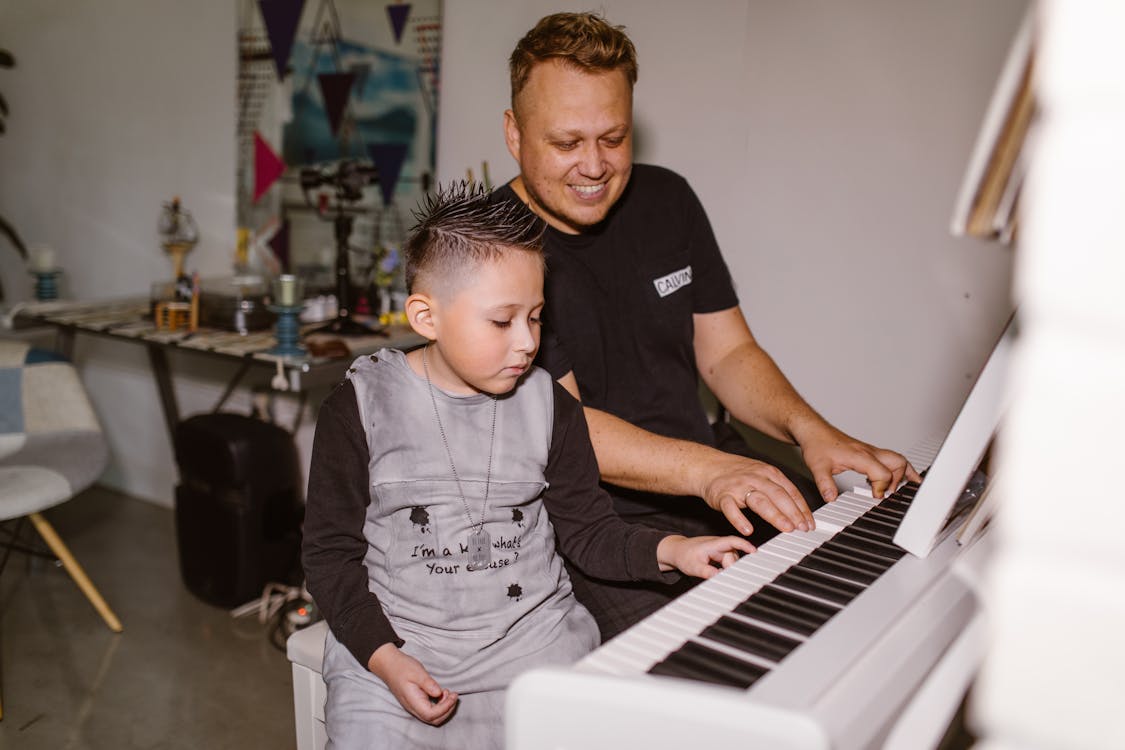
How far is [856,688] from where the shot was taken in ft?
2.93

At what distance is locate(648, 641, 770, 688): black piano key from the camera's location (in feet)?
3.05

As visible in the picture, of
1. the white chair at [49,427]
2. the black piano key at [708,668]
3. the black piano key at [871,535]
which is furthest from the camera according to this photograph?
the white chair at [49,427]

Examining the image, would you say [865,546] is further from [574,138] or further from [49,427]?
[49,427]

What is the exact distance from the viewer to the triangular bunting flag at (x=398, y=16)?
10.8 feet

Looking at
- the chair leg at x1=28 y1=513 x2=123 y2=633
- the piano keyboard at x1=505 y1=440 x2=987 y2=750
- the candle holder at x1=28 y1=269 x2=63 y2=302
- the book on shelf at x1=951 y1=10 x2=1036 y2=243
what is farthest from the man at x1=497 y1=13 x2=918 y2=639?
the candle holder at x1=28 y1=269 x2=63 y2=302

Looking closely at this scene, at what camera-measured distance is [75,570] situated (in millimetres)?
2883

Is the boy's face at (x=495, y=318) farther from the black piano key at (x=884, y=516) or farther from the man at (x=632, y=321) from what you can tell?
the black piano key at (x=884, y=516)

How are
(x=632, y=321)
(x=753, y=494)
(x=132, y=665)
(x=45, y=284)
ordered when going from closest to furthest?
(x=753, y=494), (x=632, y=321), (x=132, y=665), (x=45, y=284)

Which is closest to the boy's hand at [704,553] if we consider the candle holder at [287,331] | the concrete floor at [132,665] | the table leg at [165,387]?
the concrete floor at [132,665]

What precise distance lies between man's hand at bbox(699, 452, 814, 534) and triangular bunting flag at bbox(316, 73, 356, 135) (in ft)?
7.80

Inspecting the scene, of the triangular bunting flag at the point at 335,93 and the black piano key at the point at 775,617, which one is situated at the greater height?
the triangular bunting flag at the point at 335,93

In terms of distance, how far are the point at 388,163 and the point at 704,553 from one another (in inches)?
94.0

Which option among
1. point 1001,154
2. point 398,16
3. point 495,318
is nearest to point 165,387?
point 398,16

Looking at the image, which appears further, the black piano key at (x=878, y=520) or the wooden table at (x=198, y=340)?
the wooden table at (x=198, y=340)
